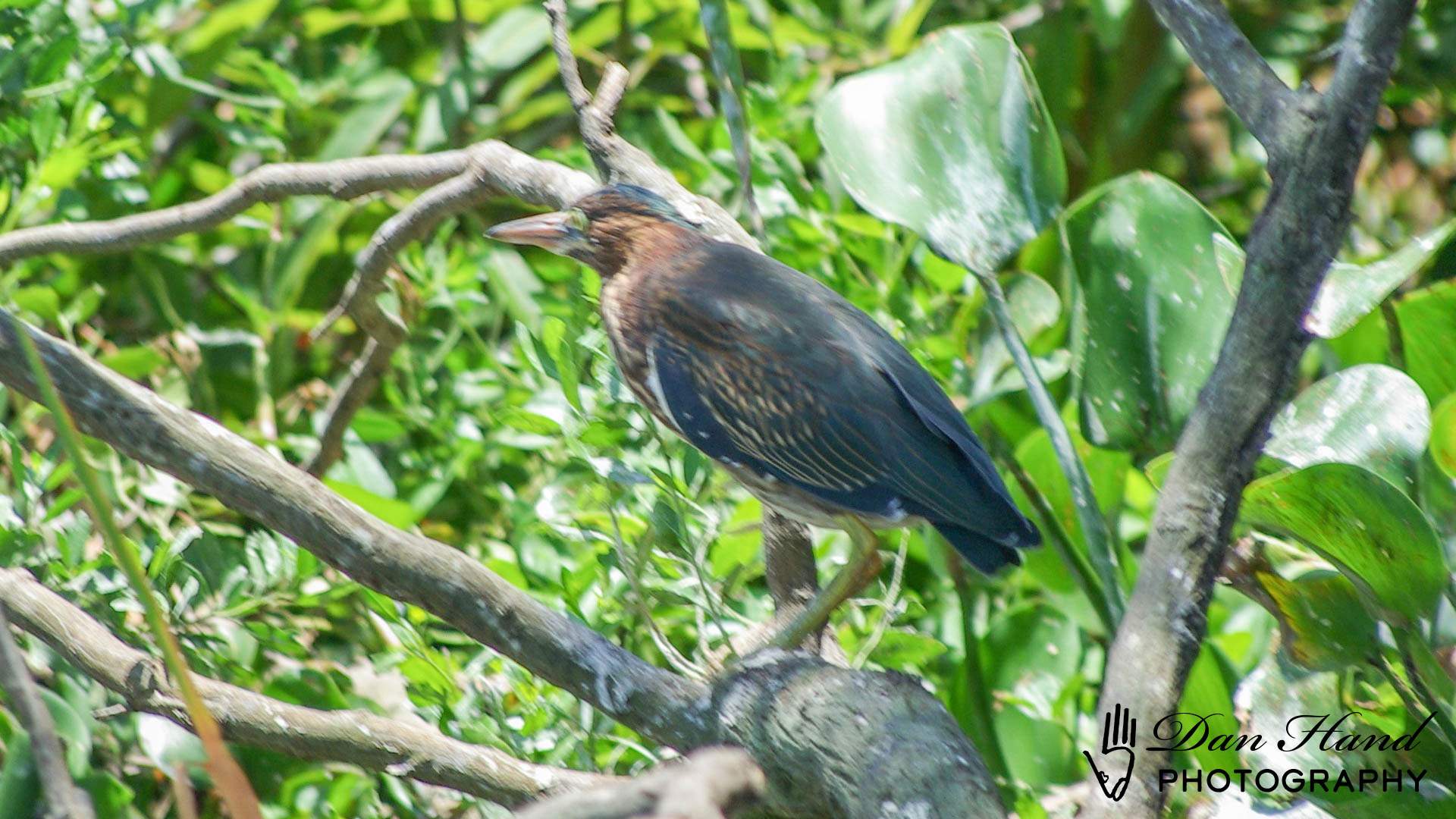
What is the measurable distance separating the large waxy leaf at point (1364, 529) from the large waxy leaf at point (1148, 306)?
633 mm

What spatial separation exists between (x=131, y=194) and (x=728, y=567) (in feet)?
6.11

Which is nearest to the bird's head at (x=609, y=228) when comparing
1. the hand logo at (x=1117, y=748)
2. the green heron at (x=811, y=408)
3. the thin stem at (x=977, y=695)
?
the green heron at (x=811, y=408)

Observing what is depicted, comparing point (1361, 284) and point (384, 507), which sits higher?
point (1361, 284)

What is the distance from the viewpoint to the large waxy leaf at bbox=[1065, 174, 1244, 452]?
279 cm

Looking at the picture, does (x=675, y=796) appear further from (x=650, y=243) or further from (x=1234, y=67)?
(x=650, y=243)

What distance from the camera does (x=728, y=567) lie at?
3.03 meters

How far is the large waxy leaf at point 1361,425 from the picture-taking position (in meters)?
2.39

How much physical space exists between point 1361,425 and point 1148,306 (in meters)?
0.51

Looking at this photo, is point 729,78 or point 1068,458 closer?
point 1068,458

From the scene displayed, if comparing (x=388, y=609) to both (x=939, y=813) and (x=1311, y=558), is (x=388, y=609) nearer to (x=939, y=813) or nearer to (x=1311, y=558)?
(x=939, y=813)

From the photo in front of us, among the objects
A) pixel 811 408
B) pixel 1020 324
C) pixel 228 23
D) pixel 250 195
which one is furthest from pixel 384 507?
pixel 228 23

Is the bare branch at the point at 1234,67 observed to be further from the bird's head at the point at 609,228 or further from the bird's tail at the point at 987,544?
the bird's head at the point at 609,228

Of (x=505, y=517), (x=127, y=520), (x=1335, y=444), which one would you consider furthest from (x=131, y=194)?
(x=1335, y=444)

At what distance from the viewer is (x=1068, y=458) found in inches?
99.8
